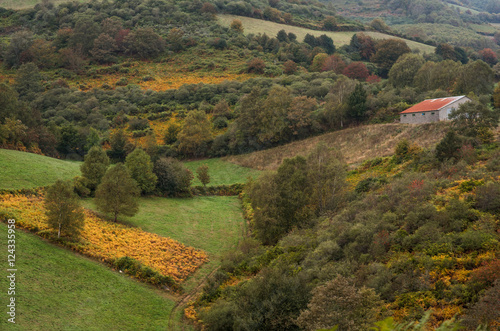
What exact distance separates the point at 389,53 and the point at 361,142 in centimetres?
5568

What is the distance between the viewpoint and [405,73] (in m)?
71.1

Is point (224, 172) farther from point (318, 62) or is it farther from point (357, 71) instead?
point (318, 62)

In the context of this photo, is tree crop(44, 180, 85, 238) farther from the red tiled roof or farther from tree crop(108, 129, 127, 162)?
the red tiled roof

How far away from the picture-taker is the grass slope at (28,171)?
35.2 m

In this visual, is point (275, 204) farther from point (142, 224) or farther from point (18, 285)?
point (18, 285)

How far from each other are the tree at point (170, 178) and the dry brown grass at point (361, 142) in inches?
457

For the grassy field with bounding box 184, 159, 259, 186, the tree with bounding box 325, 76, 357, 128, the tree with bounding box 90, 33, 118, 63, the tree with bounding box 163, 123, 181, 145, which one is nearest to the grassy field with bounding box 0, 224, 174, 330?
the grassy field with bounding box 184, 159, 259, 186

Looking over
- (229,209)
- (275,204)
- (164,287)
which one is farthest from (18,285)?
(229,209)

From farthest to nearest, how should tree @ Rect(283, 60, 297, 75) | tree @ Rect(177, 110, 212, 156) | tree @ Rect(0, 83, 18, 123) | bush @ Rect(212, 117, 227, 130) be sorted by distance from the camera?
tree @ Rect(283, 60, 297, 75) < bush @ Rect(212, 117, 227, 130) < tree @ Rect(177, 110, 212, 156) < tree @ Rect(0, 83, 18, 123)

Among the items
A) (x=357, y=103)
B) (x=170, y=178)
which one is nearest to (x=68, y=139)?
(x=170, y=178)

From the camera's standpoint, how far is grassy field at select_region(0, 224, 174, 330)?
19219 millimetres

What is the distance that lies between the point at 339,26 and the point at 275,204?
110 meters

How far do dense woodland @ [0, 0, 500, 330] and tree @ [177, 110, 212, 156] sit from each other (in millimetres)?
237

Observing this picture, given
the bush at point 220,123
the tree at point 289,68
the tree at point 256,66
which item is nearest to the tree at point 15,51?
the tree at point 256,66
